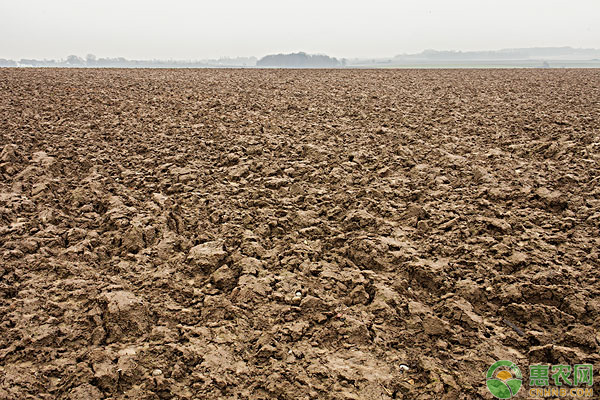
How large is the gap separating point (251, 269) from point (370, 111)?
4035mm

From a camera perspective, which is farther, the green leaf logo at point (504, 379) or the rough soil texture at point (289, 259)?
the rough soil texture at point (289, 259)

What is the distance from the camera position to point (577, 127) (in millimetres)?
4258

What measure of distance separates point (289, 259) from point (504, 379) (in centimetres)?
122

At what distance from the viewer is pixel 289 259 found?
223cm

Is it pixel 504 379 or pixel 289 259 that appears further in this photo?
pixel 289 259

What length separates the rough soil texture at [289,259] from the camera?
155 centimetres

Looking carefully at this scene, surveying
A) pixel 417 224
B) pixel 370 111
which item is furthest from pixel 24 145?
pixel 370 111

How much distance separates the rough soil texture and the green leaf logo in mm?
38

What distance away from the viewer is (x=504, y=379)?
1.48 m

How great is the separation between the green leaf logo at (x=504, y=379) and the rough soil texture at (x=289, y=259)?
38mm

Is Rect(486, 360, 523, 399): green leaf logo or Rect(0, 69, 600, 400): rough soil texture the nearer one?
Rect(486, 360, 523, 399): green leaf logo

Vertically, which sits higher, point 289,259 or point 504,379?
point 289,259

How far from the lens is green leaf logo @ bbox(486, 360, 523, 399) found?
1.43m

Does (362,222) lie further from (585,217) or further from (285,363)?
(585,217)
